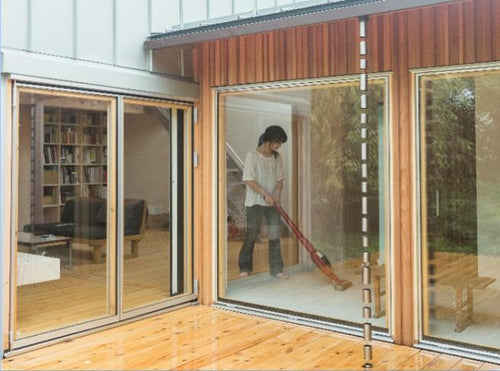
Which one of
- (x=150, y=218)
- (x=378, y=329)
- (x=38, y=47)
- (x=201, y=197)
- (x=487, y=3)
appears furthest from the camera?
(x=201, y=197)

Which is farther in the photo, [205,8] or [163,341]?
[205,8]

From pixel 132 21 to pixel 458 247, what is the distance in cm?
369

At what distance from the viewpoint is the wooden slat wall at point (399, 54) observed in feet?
15.1

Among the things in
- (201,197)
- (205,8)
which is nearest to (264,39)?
(205,8)

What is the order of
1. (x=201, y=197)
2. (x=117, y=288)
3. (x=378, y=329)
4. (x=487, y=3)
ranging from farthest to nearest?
(x=201, y=197) < (x=117, y=288) < (x=378, y=329) < (x=487, y=3)

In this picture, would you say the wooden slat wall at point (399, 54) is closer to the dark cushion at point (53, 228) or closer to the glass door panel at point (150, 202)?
the glass door panel at point (150, 202)

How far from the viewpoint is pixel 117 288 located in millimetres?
5566

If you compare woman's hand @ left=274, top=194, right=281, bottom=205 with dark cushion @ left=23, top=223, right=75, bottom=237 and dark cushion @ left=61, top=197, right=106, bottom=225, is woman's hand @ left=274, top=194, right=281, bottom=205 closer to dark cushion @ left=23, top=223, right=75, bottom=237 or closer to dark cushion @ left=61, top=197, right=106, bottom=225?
dark cushion @ left=61, top=197, right=106, bottom=225

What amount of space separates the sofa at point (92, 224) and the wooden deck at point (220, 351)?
2.75 ft

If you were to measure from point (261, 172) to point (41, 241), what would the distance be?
2.27 metres

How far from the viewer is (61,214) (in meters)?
5.21

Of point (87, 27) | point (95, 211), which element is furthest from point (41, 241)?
point (87, 27)

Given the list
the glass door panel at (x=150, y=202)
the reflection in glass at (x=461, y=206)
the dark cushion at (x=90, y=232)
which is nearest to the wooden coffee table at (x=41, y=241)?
the dark cushion at (x=90, y=232)

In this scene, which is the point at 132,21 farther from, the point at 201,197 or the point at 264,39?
the point at 201,197
